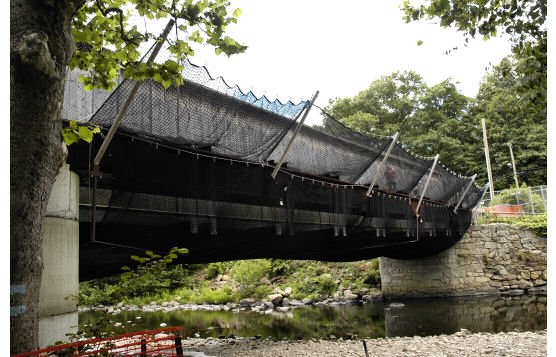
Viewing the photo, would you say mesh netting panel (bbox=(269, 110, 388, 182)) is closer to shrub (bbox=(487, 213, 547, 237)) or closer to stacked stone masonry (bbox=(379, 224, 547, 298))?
stacked stone masonry (bbox=(379, 224, 547, 298))

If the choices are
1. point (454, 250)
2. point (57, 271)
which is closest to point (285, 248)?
point (57, 271)

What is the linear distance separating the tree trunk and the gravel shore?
173 inches

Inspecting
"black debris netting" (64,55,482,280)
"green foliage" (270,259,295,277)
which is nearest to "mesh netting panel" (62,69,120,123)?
"black debris netting" (64,55,482,280)

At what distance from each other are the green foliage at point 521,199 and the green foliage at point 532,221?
138 cm

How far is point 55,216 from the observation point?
3.62 m

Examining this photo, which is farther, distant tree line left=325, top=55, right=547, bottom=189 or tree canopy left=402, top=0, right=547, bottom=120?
distant tree line left=325, top=55, right=547, bottom=189

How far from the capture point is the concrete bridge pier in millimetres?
3334

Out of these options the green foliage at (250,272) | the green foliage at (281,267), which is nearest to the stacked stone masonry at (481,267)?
the green foliage at (281,267)

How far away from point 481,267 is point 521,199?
555cm

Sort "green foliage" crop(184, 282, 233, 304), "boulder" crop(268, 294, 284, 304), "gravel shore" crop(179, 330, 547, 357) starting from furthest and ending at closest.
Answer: "green foliage" crop(184, 282, 233, 304)
"boulder" crop(268, 294, 284, 304)
"gravel shore" crop(179, 330, 547, 357)

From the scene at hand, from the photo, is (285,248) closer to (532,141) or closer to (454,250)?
(454,250)

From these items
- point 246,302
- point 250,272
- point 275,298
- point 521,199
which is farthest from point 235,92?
Answer: point 521,199

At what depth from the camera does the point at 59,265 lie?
3.53 metres

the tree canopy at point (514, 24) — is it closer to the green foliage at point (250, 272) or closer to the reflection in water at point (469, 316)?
the reflection in water at point (469, 316)
